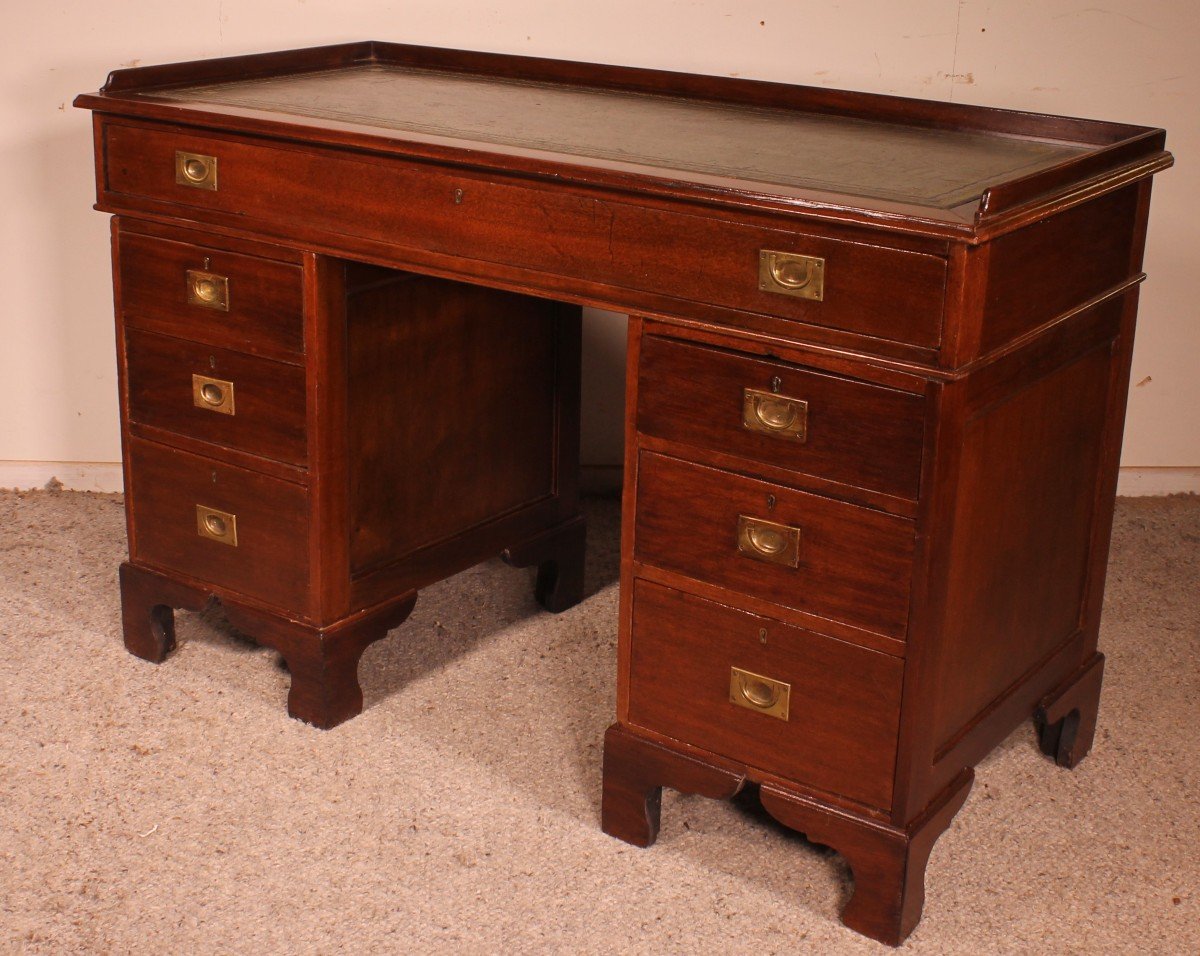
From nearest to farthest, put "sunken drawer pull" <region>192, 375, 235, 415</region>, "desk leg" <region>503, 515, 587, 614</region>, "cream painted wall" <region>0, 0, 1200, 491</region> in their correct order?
"sunken drawer pull" <region>192, 375, 235, 415</region> < "desk leg" <region>503, 515, 587, 614</region> < "cream painted wall" <region>0, 0, 1200, 491</region>

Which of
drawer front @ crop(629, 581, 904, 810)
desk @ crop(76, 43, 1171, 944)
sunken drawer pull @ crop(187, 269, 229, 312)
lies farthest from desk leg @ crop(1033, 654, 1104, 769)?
sunken drawer pull @ crop(187, 269, 229, 312)

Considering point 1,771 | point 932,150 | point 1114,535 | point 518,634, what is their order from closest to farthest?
point 932,150
point 1,771
point 518,634
point 1114,535

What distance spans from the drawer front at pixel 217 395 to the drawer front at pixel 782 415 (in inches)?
25.1

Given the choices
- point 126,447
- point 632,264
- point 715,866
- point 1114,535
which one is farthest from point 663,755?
point 1114,535

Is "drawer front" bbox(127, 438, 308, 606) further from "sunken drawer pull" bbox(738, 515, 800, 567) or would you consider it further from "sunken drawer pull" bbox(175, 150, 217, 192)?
"sunken drawer pull" bbox(738, 515, 800, 567)

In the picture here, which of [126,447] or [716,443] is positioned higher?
[716,443]

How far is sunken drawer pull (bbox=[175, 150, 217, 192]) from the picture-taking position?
2354 mm

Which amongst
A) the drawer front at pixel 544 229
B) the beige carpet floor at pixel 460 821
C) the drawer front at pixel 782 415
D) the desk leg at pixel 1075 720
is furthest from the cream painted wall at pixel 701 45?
the drawer front at pixel 782 415

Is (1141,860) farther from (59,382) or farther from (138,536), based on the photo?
(59,382)

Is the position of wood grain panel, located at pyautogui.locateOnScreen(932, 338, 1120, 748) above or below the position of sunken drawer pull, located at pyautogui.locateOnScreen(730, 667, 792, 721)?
above

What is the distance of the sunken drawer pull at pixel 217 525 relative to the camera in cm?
256

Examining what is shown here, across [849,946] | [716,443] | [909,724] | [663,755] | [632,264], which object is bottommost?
[849,946]

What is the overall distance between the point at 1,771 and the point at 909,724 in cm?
134

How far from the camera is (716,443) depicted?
2.01 m
